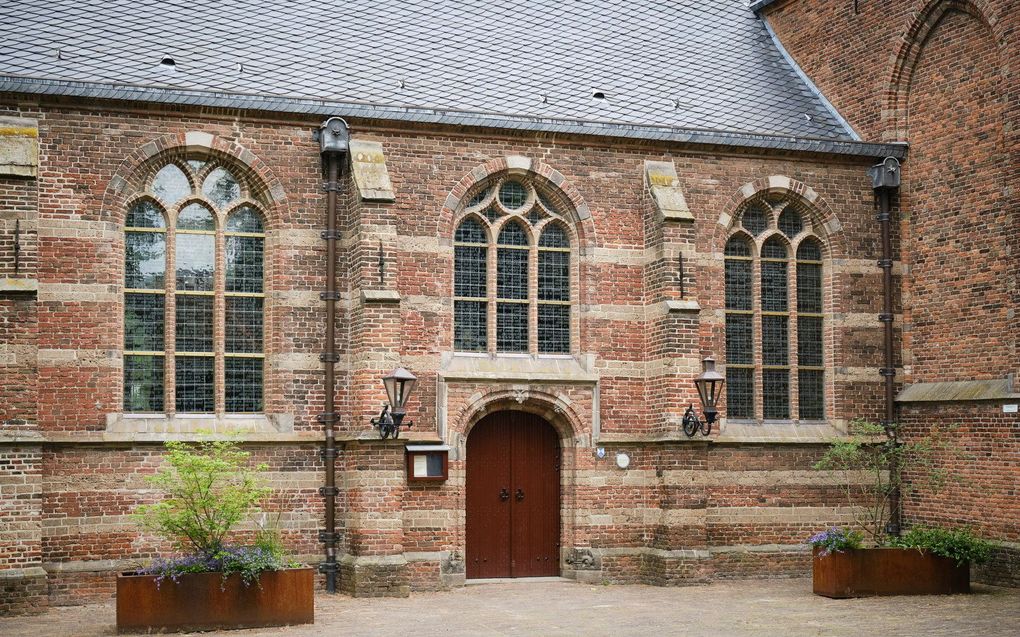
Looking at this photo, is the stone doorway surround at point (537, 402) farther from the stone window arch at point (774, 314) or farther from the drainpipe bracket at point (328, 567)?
the stone window arch at point (774, 314)

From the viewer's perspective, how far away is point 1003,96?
18.0 m

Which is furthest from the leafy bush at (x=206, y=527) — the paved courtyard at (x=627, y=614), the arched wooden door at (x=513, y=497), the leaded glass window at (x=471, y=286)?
the leaded glass window at (x=471, y=286)

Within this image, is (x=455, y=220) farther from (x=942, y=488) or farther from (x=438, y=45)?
(x=942, y=488)

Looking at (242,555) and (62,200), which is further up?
(62,200)

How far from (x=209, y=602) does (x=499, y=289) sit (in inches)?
266

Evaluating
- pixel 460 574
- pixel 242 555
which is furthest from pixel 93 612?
pixel 460 574

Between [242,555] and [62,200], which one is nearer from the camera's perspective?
[242,555]

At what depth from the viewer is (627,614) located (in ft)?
48.6

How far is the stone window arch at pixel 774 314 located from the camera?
1939 centimetres

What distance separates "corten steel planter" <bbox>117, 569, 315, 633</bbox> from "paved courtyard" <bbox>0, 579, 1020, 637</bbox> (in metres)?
0.21

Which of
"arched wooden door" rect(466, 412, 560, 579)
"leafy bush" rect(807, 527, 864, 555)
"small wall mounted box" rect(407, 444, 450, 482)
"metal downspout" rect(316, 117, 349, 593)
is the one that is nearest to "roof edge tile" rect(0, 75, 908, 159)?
"metal downspout" rect(316, 117, 349, 593)

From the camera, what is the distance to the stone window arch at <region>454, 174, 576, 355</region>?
18172 mm

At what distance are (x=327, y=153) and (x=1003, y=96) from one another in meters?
9.60

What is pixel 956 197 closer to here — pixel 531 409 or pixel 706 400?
pixel 706 400
